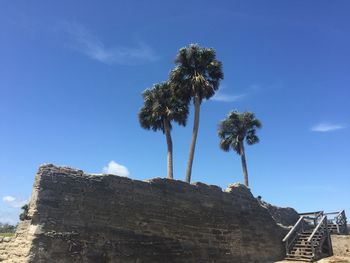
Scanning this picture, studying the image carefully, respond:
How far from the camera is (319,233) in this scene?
2042 cm

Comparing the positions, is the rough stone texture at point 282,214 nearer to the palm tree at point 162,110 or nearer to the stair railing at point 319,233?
the stair railing at point 319,233

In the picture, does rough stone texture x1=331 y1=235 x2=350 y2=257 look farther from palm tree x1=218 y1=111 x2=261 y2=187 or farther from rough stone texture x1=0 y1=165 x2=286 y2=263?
palm tree x1=218 y1=111 x2=261 y2=187

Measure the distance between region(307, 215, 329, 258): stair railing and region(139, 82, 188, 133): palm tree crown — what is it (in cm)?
1108

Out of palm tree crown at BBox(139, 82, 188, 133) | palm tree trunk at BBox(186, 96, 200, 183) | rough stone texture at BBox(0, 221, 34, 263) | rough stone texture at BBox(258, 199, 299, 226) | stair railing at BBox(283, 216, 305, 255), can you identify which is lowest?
rough stone texture at BBox(0, 221, 34, 263)

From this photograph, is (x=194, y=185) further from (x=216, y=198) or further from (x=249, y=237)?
(x=249, y=237)

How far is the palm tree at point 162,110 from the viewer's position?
27172 mm

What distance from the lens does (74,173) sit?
13.5 m

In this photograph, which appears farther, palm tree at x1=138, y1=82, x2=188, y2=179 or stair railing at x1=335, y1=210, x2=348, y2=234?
palm tree at x1=138, y1=82, x2=188, y2=179

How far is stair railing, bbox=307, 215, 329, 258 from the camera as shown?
18977 millimetres

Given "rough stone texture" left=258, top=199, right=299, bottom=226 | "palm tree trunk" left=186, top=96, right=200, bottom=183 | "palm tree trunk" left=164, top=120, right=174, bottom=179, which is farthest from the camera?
"palm tree trunk" left=164, top=120, right=174, bottom=179

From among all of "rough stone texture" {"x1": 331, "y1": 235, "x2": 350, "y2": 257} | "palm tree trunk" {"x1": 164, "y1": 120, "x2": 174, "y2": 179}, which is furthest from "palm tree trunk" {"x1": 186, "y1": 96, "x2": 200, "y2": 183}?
"rough stone texture" {"x1": 331, "y1": 235, "x2": 350, "y2": 257}

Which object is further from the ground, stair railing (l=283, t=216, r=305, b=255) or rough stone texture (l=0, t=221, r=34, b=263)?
stair railing (l=283, t=216, r=305, b=255)

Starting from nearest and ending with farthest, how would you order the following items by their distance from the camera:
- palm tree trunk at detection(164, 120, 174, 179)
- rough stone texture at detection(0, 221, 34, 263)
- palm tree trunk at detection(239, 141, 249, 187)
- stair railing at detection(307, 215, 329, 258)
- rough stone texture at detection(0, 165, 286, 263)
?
rough stone texture at detection(0, 221, 34, 263)
rough stone texture at detection(0, 165, 286, 263)
stair railing at detection(307, 215, 329, 258)
palm tree trunk at detection(164, 120, 174, 179)
palm tree trunk at detection(239, 141, 249, 187)

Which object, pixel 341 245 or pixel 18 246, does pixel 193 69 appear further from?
pixel 18 246
